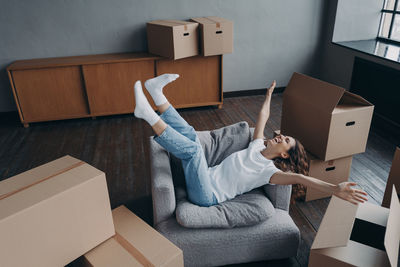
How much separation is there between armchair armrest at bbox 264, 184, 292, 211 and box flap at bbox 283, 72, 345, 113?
589mm

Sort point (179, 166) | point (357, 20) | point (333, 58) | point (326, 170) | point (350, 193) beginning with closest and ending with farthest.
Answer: point (350, 193) → point (179, 166) → point (326, 170) → point (357, 20) → point (333, 58)

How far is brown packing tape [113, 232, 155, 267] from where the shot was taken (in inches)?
59.7

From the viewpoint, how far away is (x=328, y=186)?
1569 millimetres

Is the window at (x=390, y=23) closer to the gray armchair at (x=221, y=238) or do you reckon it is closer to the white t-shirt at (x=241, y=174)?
the white t-shirt at (x=241, y=174)

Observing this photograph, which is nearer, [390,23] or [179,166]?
[179,166]

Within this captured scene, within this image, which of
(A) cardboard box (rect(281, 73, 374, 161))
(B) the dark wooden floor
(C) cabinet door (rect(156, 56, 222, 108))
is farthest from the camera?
(C) cabinet door (rect(156, 56, 222, 108))

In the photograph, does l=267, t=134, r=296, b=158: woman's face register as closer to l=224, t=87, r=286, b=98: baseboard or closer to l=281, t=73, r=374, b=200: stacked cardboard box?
l=281, t=73, r=374, b=200: stacked cardboard box

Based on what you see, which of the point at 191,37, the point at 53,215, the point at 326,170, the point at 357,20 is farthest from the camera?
the point at 357,20

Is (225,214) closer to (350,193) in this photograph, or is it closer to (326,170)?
(350,193)

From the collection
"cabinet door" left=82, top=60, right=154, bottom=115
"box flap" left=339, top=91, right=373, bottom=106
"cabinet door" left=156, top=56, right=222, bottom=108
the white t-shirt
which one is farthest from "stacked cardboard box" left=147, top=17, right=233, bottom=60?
the white t-shirt

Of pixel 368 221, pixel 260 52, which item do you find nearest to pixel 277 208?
pixel 368 221

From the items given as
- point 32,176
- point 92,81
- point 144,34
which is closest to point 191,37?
point 144,34

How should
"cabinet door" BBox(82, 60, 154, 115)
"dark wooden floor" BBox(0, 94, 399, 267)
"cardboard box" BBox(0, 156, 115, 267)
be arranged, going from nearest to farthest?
"cardboard box" BBox(0, 156, 115, 267)
"dark wooden floor" BBox(0, 94, 399, 267)
"cabinet door" BBox(82, 60, 154, 115)

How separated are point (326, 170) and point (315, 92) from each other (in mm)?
576
